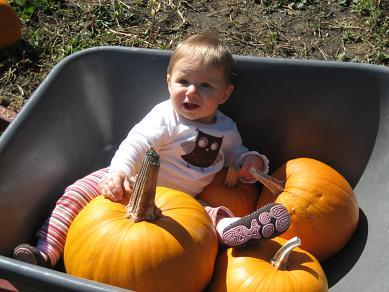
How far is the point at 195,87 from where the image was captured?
7.26 ft

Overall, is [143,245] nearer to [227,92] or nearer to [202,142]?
[202,142]

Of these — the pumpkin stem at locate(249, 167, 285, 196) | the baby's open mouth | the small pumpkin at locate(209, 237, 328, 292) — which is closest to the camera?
the small pumpkin at locate(209, 237, 328, 292)

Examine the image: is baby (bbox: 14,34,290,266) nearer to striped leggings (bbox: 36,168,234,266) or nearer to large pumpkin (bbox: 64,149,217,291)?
striped leggings (bbox: 36,168,234,266)

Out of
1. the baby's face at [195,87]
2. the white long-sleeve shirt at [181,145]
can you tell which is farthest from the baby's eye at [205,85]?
the white long-sleeve shirt at [181,145]

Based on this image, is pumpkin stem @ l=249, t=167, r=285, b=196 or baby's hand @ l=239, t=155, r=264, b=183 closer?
pumpkin stem @ l=249, t=167, r=285, b=196

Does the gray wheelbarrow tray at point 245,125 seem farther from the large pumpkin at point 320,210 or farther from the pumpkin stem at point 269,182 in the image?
the pumpkin stem at point 269,182

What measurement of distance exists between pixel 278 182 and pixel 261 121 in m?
0.35

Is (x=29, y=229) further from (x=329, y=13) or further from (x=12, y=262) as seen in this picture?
(x=329, y=13)

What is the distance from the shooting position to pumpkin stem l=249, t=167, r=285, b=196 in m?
2.14

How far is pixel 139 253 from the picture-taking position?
1678 mm

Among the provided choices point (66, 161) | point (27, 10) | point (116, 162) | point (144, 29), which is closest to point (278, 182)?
point (116, 162)

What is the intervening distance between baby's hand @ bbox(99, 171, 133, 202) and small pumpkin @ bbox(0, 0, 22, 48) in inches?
73.8

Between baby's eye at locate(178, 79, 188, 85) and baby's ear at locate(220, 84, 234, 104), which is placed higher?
baby's eye at locate(178, 79, 188, 85)

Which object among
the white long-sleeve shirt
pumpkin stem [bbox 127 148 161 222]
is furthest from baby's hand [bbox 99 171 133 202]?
the white long-sleeve shirt
